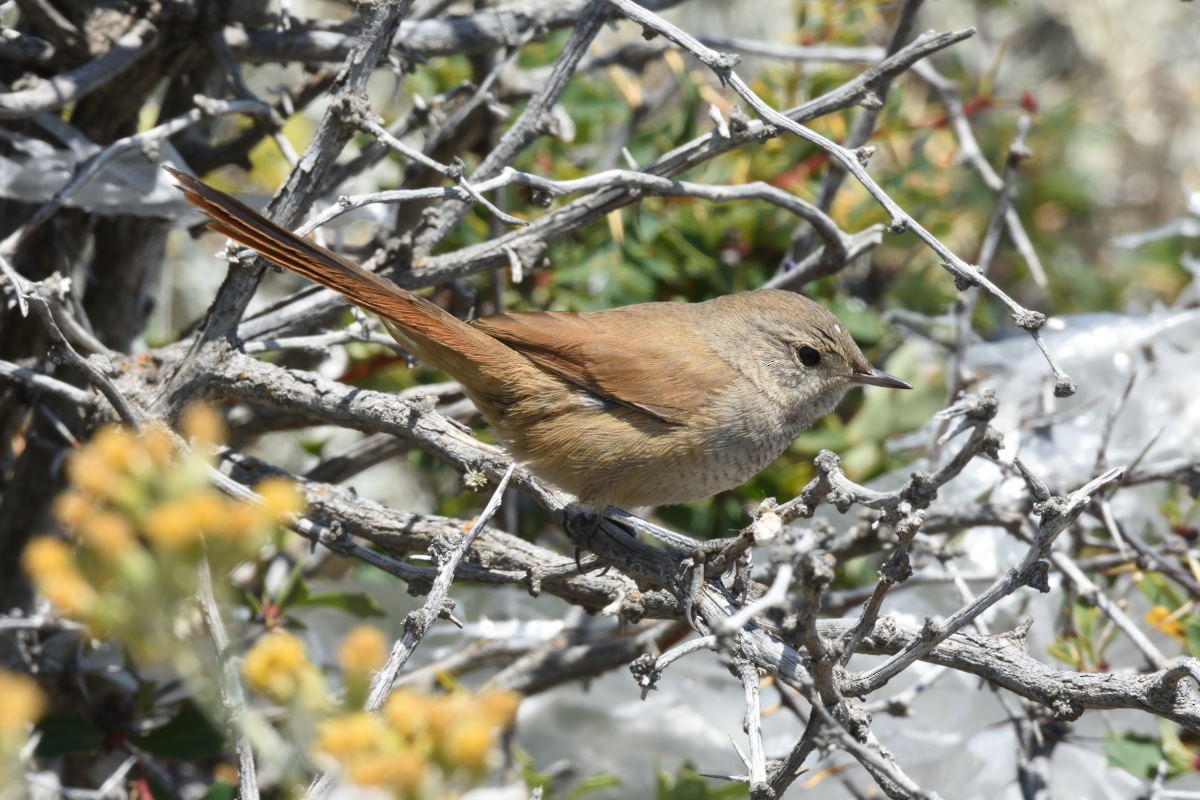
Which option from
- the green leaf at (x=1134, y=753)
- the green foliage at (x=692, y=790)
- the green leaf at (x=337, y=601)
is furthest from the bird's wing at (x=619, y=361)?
the green leaf at (x=1134, y=753)

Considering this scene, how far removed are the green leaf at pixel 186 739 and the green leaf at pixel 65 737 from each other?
0.10 meters

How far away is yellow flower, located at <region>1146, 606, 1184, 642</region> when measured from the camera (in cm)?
290

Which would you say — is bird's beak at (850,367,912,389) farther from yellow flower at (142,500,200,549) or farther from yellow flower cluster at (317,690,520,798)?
yellow flower at (142,500,200,549)

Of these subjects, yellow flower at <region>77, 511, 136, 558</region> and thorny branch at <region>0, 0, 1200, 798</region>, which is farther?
thorny branch at <region>0, 0, 1200, 798</region>

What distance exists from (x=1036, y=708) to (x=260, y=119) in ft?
7.40

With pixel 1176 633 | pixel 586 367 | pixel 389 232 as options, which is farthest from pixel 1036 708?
pixel 389 232

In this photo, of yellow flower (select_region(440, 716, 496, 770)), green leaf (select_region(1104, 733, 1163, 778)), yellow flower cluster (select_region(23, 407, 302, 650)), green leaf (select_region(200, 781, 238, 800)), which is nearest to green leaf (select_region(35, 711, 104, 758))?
green leaf (select_region(200, 781, 238, 800))

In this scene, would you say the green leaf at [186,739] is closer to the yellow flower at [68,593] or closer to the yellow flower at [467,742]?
the yellow flower at [68,593]

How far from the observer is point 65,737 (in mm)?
2674

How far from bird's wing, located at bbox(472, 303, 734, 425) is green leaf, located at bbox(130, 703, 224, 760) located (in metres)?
1.11

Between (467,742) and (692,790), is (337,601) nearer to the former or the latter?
(692,790)

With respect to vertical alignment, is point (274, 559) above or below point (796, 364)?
below

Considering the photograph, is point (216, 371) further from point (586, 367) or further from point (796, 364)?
point (796, 364)

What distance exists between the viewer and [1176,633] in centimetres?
294
